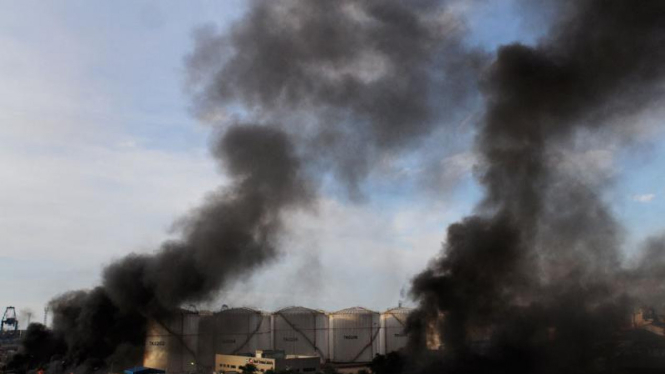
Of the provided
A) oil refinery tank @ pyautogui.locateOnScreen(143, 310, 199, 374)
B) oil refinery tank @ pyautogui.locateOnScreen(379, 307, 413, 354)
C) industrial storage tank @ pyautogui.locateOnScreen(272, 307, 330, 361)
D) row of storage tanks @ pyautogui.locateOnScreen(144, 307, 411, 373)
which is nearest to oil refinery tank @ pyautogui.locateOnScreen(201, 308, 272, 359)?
row of storage tanks @ pyautogui.locateOnScreen(144, 307, 411, 373)

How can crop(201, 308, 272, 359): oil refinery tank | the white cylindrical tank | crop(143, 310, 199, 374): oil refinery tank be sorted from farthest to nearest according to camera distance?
the white cylindrical tank → crop(201, 308, 272, 359): oil refinery tank → crop(143, 310, 199, 374): oil refinery tank

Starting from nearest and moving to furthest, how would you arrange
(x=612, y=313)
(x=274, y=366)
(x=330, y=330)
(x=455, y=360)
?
(x=455, y=360), (x=612, y=313), (x=274, y=366), (x=330, y=330)

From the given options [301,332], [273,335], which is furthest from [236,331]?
[301,332]

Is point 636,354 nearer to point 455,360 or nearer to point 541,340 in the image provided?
point 541,340

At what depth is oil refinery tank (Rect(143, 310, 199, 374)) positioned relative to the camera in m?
84.9

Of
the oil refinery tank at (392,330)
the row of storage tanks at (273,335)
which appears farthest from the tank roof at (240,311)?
the oil refinery tank at (392,330)

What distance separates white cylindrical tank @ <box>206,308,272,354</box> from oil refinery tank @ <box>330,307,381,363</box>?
10.5 meters

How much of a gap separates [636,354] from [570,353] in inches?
429

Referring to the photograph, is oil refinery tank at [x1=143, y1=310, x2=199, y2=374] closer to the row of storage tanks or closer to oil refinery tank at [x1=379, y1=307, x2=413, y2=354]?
the row of storage tanks

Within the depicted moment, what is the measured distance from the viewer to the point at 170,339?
85.7 meters

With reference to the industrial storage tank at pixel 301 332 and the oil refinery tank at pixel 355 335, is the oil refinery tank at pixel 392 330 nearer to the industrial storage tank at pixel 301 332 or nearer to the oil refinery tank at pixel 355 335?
the oil refinery tank at pixel 355 335

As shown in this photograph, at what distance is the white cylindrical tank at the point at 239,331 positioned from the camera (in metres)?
88.4

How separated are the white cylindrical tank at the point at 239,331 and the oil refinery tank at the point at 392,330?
1758 cm

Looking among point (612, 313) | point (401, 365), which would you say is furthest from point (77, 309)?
point (612, 313)
